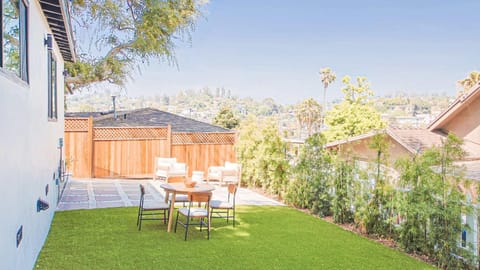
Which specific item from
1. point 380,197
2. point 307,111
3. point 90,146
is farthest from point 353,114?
point 380,197

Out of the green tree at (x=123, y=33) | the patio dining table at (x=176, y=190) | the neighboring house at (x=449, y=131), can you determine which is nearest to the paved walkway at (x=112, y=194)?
the patio dining table at (x=176, y=190)

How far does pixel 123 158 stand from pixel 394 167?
30.6 ft

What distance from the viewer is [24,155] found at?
3.69 metres

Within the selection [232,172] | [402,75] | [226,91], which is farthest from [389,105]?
[232,172]

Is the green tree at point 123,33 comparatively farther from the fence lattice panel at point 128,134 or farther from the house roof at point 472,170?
the house roof at point 472,170

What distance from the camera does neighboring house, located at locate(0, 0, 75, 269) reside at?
276 cm

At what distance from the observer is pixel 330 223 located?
769 centimetres

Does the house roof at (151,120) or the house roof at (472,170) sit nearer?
the house roof at (472,170)

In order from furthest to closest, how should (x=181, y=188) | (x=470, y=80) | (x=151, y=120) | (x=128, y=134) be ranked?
1. (x=470, y=80)
2. (x=151, y=120)
3. (x=128, y=134)
4. (x=181, y=188)

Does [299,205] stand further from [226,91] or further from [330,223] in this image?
[226,91]

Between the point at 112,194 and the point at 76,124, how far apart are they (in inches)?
A: 144

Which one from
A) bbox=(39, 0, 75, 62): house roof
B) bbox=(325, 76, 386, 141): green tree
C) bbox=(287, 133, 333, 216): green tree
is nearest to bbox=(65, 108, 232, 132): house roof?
bbox=(39, 0, 75, 62): house roof

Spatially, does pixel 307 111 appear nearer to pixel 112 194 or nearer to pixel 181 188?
pixel 112 194

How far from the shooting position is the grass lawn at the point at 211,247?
5.04 metres
